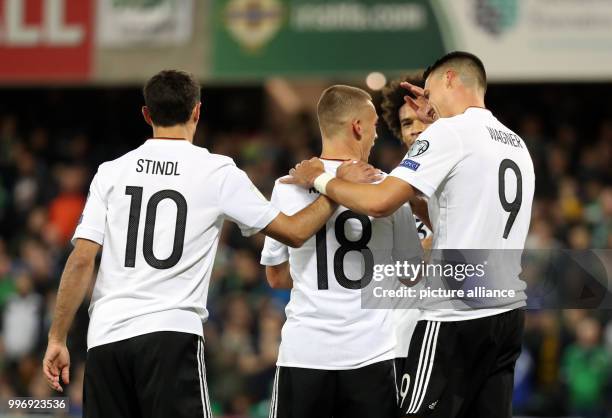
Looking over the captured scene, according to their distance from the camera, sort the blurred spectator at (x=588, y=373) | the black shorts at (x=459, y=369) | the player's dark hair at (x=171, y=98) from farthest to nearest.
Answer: the blurred spectator at (x=588, y=373), the player's dark hair at (x=171, y=98), the black shorts at (x=459, y=369)

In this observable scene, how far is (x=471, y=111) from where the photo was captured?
4.66 metres

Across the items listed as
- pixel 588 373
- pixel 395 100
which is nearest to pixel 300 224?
pixel 395 100

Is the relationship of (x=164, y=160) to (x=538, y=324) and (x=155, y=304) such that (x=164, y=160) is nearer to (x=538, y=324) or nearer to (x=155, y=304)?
(x=155, y=304)

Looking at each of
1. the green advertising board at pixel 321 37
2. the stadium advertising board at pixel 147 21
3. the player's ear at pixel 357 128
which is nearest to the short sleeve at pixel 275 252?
the player's ear at pixel 357 128

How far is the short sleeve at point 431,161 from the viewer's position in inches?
A: 174

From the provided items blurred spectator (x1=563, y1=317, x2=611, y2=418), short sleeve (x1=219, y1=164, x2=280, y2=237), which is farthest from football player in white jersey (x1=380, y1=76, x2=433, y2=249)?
A: blurred spectator (x1=563, y1=317, x2=611, y2=418)

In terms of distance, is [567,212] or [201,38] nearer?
[567,212]

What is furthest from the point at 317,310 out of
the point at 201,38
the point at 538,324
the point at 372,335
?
the point at 201,38

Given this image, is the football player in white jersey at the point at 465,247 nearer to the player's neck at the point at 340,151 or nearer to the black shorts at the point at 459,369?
the black shorts at the point at 459,369

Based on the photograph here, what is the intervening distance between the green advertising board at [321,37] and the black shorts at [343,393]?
7764 millimetres

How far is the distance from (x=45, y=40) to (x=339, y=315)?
9.25 m

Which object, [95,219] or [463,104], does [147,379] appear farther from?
[463,104]

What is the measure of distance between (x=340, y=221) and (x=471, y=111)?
0.76 m

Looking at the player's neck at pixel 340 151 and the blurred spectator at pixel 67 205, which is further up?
the blurred spectator at pixel 67 205
